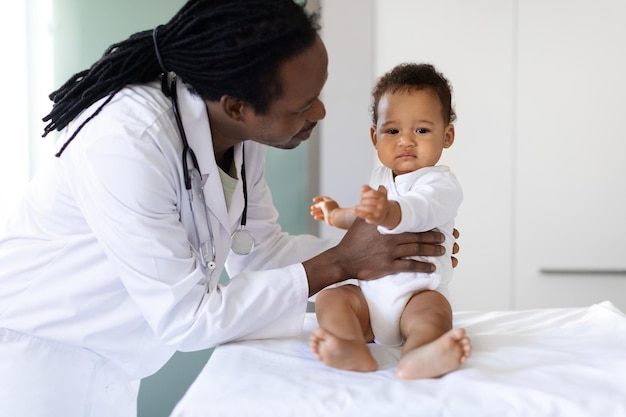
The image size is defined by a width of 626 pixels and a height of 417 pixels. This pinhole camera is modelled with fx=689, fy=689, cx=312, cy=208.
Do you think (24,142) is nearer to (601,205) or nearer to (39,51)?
(39,51)

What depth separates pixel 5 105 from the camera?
2.25m

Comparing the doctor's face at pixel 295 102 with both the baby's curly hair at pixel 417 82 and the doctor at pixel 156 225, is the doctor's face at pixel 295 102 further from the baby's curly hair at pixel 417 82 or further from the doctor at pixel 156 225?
the baby's curly hair at pixel 417 82

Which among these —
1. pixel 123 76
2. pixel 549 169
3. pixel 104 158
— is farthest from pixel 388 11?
pixel 104 158

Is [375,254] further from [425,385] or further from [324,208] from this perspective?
[425,385]

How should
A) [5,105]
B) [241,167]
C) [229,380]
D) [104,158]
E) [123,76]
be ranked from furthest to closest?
[5,105] → [241,167] → [123,76] → [104,158] → [229,380]

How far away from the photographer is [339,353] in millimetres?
1177

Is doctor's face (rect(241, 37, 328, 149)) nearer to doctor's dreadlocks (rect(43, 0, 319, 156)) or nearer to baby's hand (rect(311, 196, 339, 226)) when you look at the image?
doctor's dreadlocks (rect(43, 0, 319, 156))

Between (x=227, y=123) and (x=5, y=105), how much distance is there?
3.90ft

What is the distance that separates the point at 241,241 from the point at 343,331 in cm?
36

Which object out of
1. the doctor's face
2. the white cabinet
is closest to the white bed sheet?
the doctor's face

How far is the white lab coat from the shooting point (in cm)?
123

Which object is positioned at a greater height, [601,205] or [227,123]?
[227,123]

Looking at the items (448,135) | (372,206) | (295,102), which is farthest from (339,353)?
(448,135)

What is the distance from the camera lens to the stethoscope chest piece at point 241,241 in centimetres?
152
